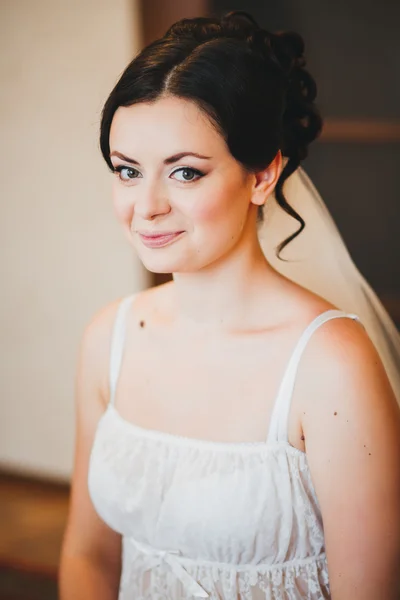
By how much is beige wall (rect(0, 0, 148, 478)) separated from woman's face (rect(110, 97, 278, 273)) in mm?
1247

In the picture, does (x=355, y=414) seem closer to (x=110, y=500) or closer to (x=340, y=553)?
(x=340, y=553)

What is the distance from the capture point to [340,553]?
105cm

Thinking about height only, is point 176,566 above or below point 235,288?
below

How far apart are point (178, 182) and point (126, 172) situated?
97 mm

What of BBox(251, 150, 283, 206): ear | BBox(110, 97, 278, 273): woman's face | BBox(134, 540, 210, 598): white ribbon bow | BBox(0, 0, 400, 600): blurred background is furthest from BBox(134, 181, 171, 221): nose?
BBox(0, 0, 400, 600): blurred background

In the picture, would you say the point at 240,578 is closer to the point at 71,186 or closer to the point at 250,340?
the point at 250,340

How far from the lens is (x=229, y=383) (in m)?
1.20

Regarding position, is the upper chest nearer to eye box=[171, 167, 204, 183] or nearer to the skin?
the skin

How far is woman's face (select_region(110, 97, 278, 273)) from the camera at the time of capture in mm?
1048

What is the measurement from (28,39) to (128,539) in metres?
1.69

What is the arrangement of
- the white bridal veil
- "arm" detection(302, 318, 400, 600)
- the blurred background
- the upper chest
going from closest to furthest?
A: 1. "arm" detection(302, 318, 400, 600)
2. the upper chest
3. the white bridal veil
4. the blurred background

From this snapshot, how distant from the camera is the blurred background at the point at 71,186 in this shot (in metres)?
2.28

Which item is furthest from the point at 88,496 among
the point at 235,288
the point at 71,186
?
the point at 71,186

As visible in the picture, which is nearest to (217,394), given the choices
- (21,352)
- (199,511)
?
(199,511)
